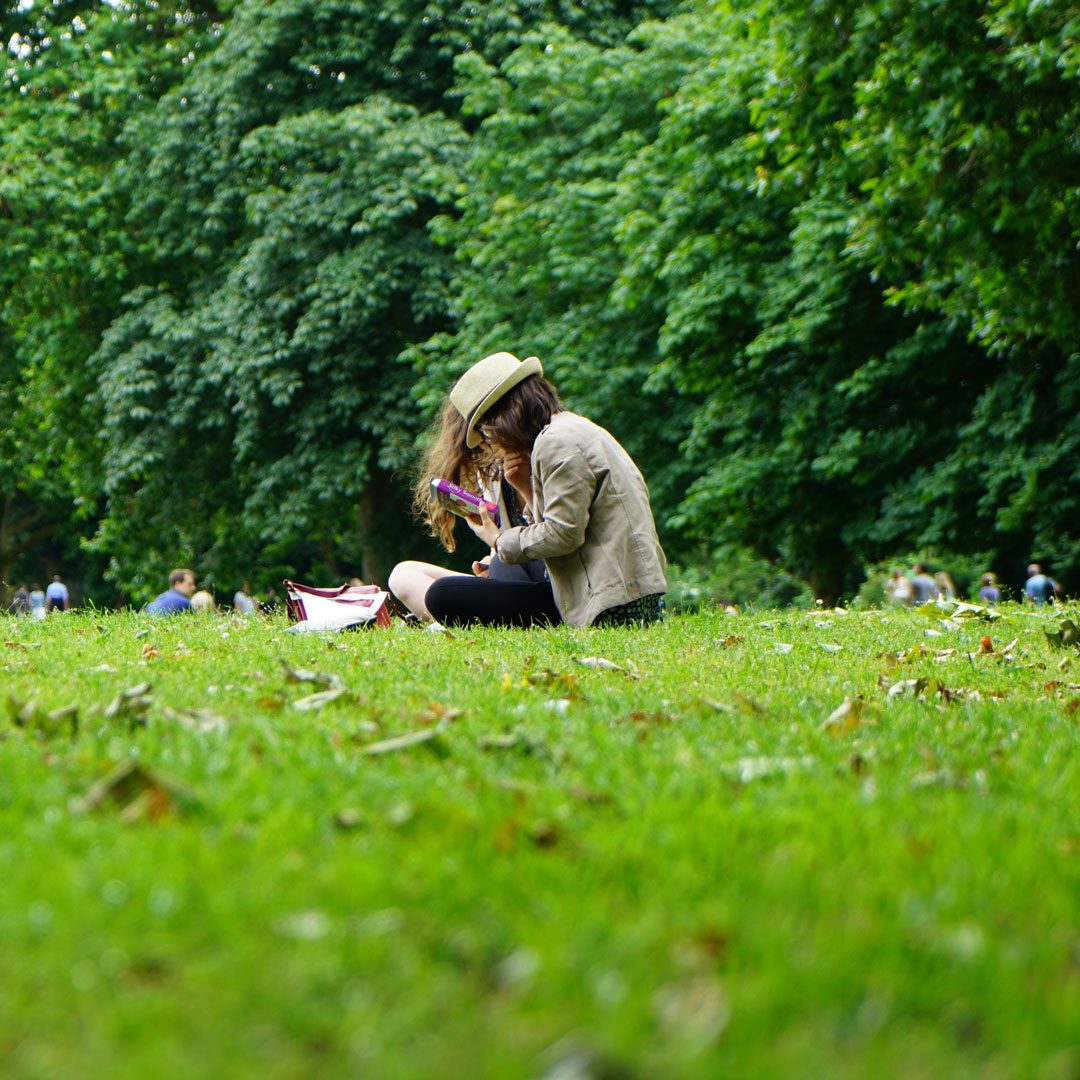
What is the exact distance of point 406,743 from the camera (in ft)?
11.8

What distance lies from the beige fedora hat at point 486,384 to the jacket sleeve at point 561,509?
579 millimetres

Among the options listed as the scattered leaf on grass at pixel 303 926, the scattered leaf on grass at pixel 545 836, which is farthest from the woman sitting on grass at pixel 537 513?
the scattered leaf on grass at pixel 303 926

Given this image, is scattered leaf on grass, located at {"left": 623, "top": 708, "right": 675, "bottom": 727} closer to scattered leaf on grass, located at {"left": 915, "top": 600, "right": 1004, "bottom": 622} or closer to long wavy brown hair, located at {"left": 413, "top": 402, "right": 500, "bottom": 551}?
long wavy brown hair, located at {"left": 413, "top": 402, "right": 500, "bottom": 551}

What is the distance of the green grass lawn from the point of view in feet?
5.80

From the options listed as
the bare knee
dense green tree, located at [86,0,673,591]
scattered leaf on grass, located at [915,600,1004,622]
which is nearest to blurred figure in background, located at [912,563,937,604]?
dense green tree, located at [86,0,673,591]

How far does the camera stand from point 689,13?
77.5 feet

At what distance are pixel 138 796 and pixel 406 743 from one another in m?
0.85

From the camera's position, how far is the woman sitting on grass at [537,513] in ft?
26.2

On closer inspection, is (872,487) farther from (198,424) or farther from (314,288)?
(198,424)

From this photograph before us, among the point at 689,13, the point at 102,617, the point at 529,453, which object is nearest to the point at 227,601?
the point at 689,13

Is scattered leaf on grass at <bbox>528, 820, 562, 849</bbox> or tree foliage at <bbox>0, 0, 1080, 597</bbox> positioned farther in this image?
tree foliage at <bbox>0, 0, 1080, 597</bbox>

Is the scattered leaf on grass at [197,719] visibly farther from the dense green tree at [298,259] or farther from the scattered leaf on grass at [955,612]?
the dense green tree at [298,259]

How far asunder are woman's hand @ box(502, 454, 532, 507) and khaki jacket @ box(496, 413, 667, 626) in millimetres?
446

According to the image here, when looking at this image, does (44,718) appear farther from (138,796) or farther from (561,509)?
(561,509)
